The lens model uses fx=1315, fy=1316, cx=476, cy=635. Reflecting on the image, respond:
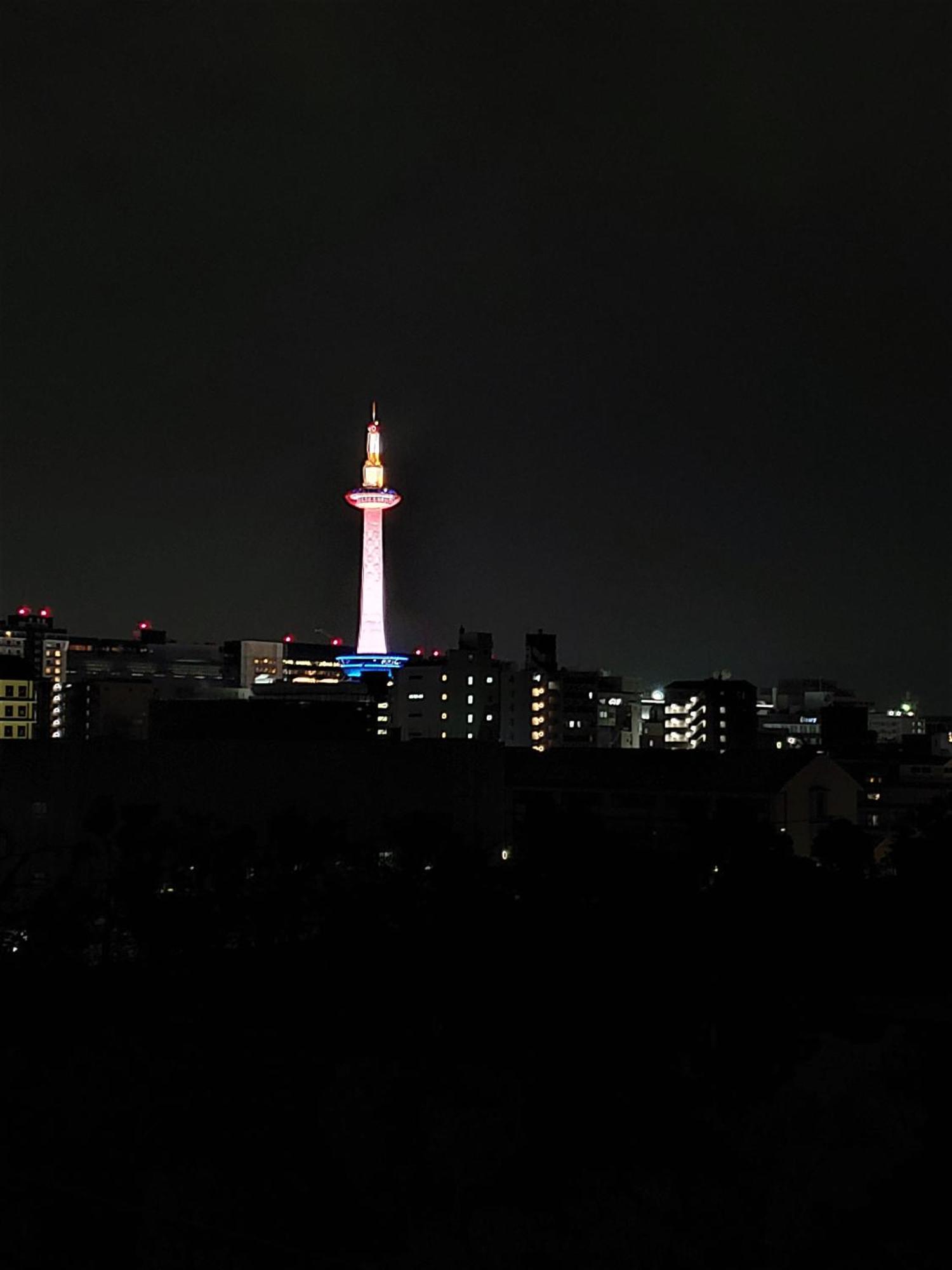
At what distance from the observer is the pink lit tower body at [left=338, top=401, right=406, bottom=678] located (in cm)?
3975

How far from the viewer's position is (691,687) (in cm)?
3347

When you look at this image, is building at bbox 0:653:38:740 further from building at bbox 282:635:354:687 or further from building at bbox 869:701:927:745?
building at bbox 869:701:927:745

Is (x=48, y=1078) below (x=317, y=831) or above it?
below

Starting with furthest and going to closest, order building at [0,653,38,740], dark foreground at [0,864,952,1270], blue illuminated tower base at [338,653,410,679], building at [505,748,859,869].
Result: blue illuminated tower base at [338,653,410,679] < building at [0,653,38,740] < building at [505,748,859,869] < dark foreground at [0,864,952,1270]

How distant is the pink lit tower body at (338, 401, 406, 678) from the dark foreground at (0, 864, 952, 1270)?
34.1m

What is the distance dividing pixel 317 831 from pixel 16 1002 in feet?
5.56

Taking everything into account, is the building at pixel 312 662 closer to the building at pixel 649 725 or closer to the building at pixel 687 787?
the building at pixel 649 725

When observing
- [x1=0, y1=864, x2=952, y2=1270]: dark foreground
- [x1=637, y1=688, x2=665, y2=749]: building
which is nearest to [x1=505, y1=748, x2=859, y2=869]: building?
[x1=0, y1=864, x2=952, y2=1270]: dark foreground

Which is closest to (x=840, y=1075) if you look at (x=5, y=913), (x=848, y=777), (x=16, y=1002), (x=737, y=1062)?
(x=737, y=1062)

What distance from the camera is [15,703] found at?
89.6ft

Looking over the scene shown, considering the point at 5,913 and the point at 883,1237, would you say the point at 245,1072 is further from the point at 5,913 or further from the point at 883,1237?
the point at 883,1237

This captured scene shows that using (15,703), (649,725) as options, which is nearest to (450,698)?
(649,725)

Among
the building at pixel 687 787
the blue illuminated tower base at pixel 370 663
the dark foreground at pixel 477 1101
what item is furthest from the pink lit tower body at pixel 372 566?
the dark foreground at pixel 477 1101

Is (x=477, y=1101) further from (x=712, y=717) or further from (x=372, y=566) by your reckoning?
(x=372, y=566)
